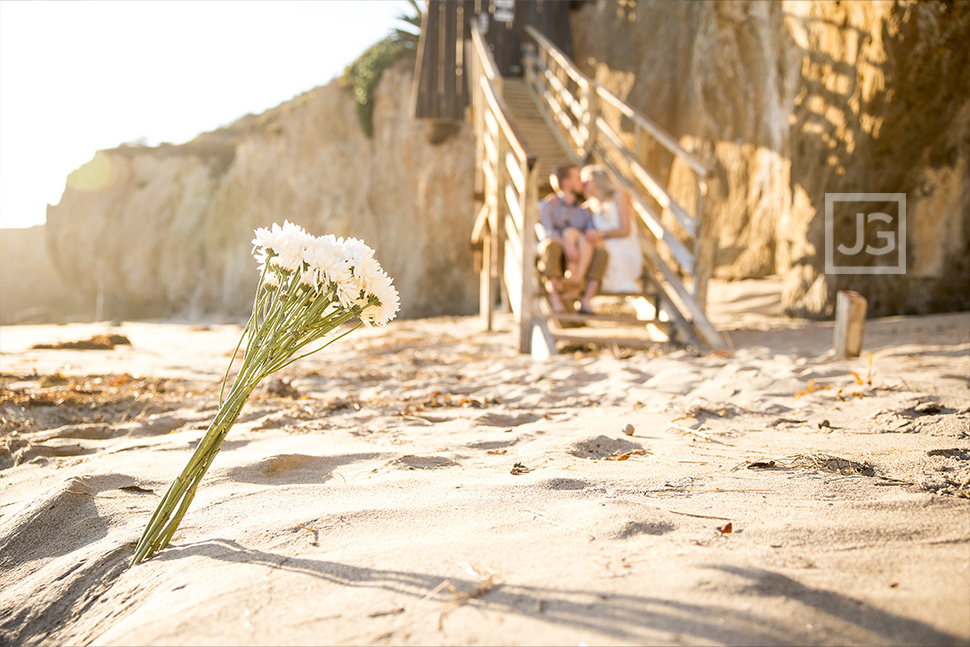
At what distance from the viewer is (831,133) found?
5469mm

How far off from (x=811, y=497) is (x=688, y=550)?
0.46m

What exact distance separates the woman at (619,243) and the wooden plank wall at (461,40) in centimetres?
586

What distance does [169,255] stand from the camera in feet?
68.1

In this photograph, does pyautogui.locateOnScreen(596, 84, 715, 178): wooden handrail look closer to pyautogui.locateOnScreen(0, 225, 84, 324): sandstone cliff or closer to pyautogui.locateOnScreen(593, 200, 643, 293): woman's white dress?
pyautogui.locateOnScreen(593, 200, 643, 293): woman's white dress

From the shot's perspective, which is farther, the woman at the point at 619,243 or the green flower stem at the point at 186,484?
the woman at the point at 619,243

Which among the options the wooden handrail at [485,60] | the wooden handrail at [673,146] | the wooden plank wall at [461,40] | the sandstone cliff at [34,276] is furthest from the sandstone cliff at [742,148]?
the sandstone cliff at [34,276]

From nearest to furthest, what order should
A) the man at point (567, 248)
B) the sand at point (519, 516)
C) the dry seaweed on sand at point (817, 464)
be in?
the sand at point (519, 516) → the dry seaweed on sand at point (817, 464) → the man at point (567, 248)

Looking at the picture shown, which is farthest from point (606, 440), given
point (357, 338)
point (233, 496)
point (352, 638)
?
point (357, 338)

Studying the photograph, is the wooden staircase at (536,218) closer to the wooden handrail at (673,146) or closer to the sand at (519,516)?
the wooden handrail at (673,146)

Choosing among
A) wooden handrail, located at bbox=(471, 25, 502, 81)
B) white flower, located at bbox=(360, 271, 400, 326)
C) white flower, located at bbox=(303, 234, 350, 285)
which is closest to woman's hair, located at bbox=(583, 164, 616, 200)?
wooden handrail, located at bbox=(471, 25, 502, 81)

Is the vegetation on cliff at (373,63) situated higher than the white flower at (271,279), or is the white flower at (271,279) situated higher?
the vegetation on cliff at (373,63)

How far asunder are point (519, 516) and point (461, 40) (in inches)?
402

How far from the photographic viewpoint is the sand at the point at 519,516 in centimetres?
107

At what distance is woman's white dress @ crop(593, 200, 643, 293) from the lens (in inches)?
203
